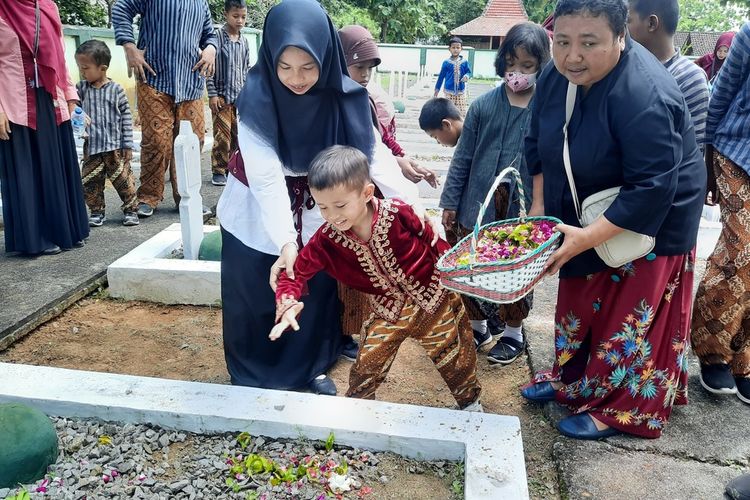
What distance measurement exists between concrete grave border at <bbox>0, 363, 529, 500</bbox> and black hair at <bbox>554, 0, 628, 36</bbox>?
56.1 inches

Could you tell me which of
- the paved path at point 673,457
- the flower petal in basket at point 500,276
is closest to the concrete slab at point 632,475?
the paved path at point 673,457

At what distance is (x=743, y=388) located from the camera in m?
2.98

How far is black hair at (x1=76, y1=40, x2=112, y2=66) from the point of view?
4949mm

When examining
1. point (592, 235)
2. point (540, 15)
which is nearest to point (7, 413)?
point (592, 235)

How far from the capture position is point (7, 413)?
2.17 meters

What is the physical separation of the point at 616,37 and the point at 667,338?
3.95 ft

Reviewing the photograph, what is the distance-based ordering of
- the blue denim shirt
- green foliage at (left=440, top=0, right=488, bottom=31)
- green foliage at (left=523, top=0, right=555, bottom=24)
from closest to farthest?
the blue denim shirt → green foliage at (left=523, top=0, right=555, bottom=24) → green foliage at (left=440, top=0, right=488, bottom=31)

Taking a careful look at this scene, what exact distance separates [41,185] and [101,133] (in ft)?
2.47

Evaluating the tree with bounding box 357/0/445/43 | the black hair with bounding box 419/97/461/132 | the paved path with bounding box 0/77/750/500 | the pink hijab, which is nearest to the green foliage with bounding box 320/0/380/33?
the tree with bounding box 357/0/445/43

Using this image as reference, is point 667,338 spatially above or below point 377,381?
above

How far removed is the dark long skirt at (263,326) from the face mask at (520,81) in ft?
4.04

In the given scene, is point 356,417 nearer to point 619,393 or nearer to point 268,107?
point 619,393

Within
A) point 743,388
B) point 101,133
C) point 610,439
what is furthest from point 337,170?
point 101,133

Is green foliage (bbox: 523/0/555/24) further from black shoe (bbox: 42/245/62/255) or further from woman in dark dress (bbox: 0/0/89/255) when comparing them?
black shoe (bbox: 42/245/62/255)
